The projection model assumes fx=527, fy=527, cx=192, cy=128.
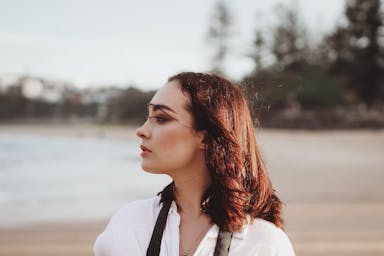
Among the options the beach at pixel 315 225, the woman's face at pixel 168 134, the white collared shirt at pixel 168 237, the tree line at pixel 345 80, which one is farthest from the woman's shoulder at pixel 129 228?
the tree line at pixel 345 80

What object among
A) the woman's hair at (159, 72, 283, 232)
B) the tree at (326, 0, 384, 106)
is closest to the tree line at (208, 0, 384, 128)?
the tree at (326, 0, 384, 106)

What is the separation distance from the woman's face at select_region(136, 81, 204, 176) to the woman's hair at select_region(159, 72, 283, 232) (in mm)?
26

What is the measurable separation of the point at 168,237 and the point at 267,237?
10.4 inches

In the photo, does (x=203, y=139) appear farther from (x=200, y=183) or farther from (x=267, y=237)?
(x=267, y=237)

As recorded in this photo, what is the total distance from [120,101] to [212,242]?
6415 centimetres

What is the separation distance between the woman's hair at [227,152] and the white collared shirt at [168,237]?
0.14ft

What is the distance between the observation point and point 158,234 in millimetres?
1366

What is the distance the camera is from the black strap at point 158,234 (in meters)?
1.34

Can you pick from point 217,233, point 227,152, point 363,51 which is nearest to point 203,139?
point 227,152

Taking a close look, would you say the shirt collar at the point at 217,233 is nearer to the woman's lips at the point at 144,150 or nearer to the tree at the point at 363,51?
the woman's lips at the point at 144,150

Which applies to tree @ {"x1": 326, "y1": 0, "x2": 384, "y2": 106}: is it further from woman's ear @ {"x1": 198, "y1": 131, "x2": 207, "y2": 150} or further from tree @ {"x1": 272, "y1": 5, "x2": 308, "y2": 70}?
woman's ear @ {"x1": 198, "y1": 131, "x2": 207, "y2": 150}

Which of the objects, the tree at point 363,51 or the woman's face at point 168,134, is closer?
the woman's face at point 168,134

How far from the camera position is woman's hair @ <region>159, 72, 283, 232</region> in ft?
4.75

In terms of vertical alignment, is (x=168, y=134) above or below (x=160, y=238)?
above
